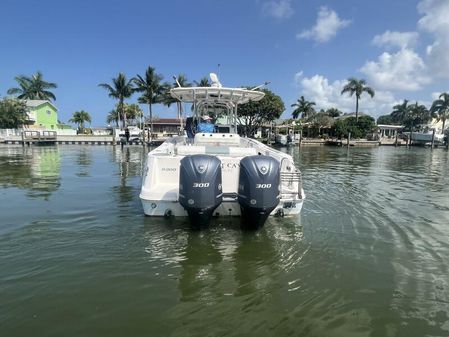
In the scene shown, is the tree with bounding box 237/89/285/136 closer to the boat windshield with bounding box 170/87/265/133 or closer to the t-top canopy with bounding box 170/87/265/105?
the boat windshield with bounding box 170/87/265/133

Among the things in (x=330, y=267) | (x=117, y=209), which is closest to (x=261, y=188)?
(x=330, y=267)

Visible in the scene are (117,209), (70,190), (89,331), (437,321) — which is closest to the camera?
(89,331)

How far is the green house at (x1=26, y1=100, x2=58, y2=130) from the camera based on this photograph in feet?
180

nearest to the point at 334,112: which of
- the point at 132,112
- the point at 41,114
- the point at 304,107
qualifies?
the point at 304,107

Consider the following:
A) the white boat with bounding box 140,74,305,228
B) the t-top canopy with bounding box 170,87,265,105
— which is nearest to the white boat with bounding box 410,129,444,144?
the t-top canopy with bounding box 170,87,265,105

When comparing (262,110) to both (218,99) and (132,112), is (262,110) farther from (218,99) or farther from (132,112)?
(132,112)

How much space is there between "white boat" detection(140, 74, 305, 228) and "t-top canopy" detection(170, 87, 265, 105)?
0.38 m

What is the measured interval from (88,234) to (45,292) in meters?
2.20

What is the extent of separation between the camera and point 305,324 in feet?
12.1

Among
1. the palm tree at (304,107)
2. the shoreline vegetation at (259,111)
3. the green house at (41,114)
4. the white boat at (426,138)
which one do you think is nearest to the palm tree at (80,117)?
the shoreline vegetation at (259,111)

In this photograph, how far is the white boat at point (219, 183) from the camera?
5.80m

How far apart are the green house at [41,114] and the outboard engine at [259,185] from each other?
56.6 meters

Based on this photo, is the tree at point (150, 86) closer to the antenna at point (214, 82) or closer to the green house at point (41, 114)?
the green house at point (41, 114)

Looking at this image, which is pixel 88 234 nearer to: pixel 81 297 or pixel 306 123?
pixel 81 297
